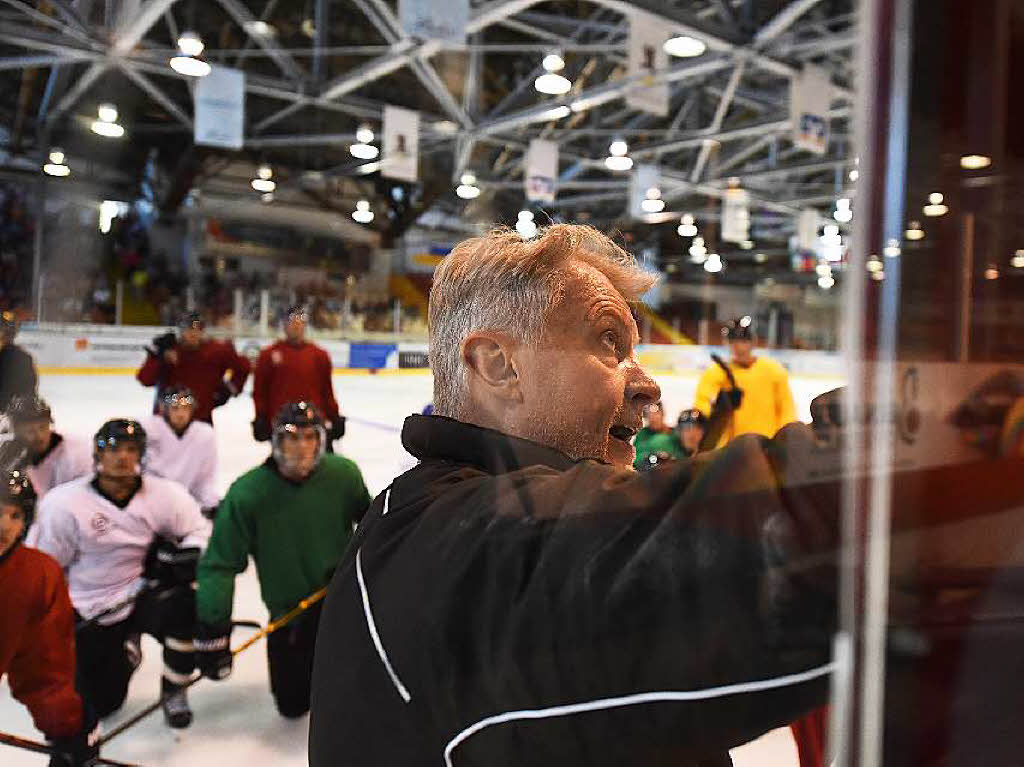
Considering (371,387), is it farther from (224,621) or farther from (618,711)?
(618,711)

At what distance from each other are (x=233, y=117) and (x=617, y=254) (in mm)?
7033

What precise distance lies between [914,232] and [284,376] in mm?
4764

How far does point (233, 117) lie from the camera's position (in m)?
7.07

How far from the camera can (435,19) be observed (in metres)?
5.05

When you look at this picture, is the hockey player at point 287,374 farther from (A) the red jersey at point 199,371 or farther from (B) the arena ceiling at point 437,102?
(B) the arena ceiling at point 437,102

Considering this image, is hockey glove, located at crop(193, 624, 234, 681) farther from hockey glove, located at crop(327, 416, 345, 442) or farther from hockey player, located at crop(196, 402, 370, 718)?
hockey glove, located at crop(327, 416, 345, 442)

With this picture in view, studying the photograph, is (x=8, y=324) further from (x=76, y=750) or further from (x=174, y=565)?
(x=76, y=750)

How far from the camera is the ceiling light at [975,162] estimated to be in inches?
12.8

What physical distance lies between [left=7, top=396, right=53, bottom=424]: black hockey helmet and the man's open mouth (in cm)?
289

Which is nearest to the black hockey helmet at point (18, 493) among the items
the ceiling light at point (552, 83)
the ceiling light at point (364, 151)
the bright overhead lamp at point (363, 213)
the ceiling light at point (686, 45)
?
the ceiling light at point (686, 45)

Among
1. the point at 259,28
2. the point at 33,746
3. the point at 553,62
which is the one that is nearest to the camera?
the point at 33,746

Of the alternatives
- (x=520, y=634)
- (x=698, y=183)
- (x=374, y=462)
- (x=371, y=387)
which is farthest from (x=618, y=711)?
(x=698, y=183)

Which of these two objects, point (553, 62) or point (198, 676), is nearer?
point (198, 676)

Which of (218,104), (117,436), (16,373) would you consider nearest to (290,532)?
(117,436)
